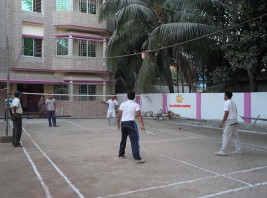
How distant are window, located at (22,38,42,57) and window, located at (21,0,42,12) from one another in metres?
2.32

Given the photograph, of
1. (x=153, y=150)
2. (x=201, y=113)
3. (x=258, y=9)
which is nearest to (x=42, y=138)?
(x=153, y=150)

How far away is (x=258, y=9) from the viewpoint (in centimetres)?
1377

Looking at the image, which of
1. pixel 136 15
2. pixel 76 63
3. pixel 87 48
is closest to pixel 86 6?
pixel 87 48

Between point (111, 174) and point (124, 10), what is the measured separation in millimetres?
16520

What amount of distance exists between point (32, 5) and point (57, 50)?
12.8ft

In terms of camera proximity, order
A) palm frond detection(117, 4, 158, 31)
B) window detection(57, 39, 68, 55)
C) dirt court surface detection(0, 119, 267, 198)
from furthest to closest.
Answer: window detection(57, 39, 68, 55) < palm frond detection(117, 4, 158, 31) < dirt court surface detection(0, 119, 267, 198)

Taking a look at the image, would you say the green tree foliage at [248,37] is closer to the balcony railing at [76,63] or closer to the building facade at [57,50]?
the balcony railing at [76,63]

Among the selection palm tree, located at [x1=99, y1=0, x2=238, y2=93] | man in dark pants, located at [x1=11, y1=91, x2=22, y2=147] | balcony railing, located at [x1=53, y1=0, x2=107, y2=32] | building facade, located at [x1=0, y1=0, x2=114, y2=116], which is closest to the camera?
man in dark pants, located at [x1=11, y1=91, x2=22, y2=147]

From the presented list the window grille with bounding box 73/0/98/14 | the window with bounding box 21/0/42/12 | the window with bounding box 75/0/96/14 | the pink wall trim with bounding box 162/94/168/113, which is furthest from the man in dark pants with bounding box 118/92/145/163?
the window with bounding box 75/0/96/14

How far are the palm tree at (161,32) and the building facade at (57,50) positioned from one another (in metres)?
2.91

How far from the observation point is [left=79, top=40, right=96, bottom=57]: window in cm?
2966

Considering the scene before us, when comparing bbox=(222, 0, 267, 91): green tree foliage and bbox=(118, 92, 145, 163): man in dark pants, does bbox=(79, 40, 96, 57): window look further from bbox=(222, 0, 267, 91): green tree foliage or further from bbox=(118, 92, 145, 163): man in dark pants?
bbox=(118, 92, 145, 163): man in dark pants

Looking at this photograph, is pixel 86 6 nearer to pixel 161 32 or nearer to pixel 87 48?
pixel 87 48

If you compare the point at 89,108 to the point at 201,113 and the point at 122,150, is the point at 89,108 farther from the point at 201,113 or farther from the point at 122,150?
the point at 122,150
